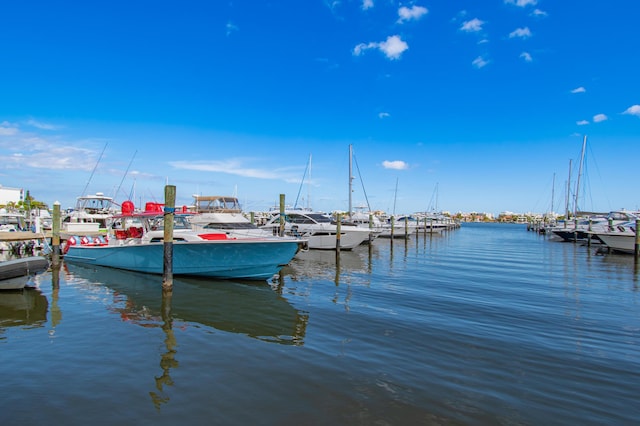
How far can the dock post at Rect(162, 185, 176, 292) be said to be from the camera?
11.5 m

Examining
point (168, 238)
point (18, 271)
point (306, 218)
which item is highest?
point (306, 218)

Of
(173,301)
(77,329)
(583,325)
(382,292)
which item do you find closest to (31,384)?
(77,329)

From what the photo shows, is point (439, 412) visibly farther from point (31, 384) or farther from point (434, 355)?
point (31, 384)

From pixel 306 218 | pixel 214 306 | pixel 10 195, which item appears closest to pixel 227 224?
pixel 214 306

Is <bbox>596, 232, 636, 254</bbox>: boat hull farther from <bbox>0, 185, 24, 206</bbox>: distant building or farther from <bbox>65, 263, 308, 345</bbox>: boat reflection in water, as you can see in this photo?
<bbox>0, 185, 24, 206</bbox>: distant building

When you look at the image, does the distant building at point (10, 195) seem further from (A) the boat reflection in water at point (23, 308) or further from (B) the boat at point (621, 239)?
(B) the boat at point (621, 239)

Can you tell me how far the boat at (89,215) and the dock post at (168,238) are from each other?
17.6 meters

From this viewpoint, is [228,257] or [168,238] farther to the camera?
[228,257]

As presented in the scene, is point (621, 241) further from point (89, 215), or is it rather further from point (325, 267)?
point (89, 215)

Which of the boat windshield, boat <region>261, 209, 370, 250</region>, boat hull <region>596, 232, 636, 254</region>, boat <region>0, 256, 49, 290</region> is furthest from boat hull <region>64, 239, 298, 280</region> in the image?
boat hull <region>596, 232, 636, 254</region>

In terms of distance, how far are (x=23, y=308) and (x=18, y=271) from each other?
6.63 feet

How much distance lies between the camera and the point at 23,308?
9.88 m

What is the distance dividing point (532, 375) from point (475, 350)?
1.14 meters

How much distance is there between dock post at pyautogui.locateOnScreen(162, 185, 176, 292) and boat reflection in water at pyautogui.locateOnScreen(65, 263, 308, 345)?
1.63 feet
